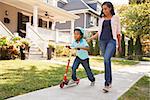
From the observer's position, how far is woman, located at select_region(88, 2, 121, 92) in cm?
599

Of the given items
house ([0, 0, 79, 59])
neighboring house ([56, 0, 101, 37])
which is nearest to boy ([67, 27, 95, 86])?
house ([0, 0, 79, 59])

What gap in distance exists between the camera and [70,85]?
6.42 metres

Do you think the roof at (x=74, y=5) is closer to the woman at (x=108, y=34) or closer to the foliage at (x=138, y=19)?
the foliage at (x=138, y=19)

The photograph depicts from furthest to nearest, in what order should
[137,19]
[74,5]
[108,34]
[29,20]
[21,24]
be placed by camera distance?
1. [74,5]
2. [137,19]
3. [29,20]
4. [21,24]
5. [108,34]

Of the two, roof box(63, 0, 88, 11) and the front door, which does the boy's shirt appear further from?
roof box(63, 0, 88, 11)

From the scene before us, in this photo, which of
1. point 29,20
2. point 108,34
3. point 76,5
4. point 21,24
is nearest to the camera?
point 108,34

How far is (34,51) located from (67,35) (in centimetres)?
724

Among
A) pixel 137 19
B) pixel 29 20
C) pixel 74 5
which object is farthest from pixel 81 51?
pixel 74 5

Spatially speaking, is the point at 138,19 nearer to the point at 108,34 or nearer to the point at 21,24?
the point at 21,24

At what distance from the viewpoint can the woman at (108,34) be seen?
5.99 metres

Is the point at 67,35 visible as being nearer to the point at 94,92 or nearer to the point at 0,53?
the point at 0,53

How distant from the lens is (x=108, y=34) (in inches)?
240

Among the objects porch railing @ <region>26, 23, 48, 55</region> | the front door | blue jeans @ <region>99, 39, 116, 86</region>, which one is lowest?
blue jeans @ <region>99, 39, 116, 86</region>

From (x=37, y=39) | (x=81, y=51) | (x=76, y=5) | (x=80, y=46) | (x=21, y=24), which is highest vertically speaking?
(x=76, y=5)
